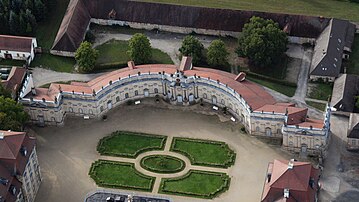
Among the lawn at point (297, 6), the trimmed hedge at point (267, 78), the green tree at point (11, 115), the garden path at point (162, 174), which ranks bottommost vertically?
the garden path at point (162, 174)

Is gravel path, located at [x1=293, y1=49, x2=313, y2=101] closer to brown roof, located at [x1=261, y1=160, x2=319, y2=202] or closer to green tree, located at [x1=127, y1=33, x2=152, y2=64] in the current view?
brown roof, located at [x1=261, y1=160, x2=319, y2=202]

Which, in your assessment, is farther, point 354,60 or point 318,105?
point 354,60

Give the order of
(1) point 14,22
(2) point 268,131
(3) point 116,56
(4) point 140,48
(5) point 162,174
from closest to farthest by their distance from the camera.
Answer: (5) point 162,174 → (2) point 268,131 → (4) point 140,48 → (3) point 116,56 → (1) point 14,22

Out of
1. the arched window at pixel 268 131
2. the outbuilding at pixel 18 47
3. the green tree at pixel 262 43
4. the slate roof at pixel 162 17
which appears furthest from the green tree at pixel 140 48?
the arched window at pixel 268 131

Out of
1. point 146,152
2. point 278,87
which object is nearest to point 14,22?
point 146,152

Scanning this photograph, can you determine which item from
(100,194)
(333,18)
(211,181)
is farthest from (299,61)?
(100,194)

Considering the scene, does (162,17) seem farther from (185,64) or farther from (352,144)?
(352,144)

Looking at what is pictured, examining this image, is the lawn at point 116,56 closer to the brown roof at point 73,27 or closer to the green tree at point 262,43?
the brown roof at point 73,27

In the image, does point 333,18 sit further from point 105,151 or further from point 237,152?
point 105,151
